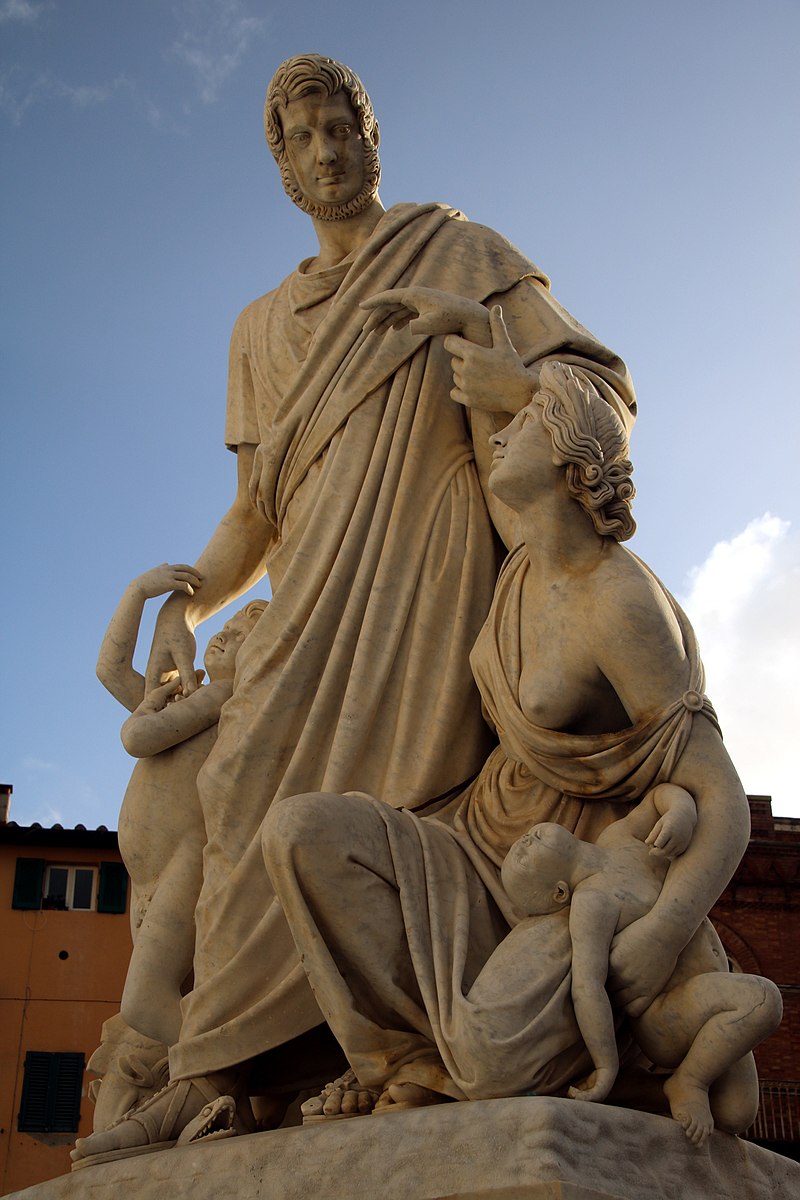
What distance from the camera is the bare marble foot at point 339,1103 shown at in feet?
14.1

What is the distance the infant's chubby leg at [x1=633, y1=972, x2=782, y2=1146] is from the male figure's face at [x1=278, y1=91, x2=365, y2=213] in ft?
11.5

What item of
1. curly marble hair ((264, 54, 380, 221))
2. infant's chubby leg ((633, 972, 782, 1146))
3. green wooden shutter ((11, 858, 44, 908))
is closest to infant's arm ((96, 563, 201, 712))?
curly marble hair ((264, 54, 380, 221))

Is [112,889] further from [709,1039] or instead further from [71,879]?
[709,1039]

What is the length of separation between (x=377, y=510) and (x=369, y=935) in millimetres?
1691

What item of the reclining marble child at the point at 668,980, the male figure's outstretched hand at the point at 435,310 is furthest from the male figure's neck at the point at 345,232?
the reclining marble child at the point at 668,980

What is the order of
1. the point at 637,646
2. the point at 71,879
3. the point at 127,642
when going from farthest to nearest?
1. the point at 71,879
2. the point at 127,642
3. the point at 637,646

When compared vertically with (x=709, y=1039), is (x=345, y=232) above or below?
above

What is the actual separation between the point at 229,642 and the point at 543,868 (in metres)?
1.98

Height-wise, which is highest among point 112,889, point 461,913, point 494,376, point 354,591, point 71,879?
point 71,879

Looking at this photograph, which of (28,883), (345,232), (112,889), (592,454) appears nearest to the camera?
(592,454)

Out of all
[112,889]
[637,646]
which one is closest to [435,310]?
[637,646]

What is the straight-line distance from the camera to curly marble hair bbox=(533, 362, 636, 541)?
15.3ft

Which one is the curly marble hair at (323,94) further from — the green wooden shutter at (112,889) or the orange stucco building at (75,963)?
the green wooden shutter at (112,889)

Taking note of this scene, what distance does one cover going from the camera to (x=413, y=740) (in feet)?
16.7
